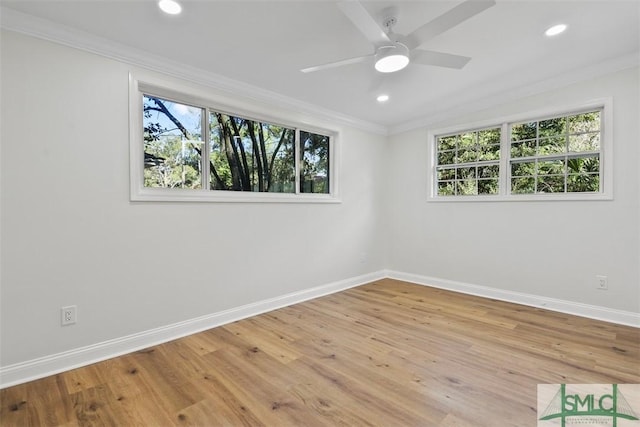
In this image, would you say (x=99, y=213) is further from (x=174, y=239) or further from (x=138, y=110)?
(x=138, y=110)

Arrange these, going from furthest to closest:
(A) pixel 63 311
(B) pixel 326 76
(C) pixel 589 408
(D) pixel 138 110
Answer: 1. (B) pixel 326 76
2. (D) pixel 138 110
3. (A) pixel 63 311
4. (C) pixel 589 408

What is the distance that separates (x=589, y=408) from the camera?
1691 mm

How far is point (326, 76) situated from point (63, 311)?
2.97 meters

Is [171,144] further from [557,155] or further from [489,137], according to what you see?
[557,155]

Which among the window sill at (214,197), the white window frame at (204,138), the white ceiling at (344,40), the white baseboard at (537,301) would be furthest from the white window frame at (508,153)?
the white window frame at (204,138)

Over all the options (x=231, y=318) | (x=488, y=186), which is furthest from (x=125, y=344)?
(x=488, y=186)

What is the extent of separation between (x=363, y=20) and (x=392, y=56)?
40 centimetres

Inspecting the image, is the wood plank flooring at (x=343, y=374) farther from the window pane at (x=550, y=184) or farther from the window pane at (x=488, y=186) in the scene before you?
the window pane at (x=488, y=186)

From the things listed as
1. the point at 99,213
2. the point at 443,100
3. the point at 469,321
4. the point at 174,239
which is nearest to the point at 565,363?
the point at 469,321

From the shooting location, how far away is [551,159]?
3.39 meters

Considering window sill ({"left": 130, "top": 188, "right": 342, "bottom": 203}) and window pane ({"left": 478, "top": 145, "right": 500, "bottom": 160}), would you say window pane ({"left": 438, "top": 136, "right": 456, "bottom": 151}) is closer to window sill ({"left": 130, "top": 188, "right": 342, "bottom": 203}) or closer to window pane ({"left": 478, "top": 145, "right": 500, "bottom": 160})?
window pane ({"left": 478, "top": 145, "right": 500, "bottom": 160})

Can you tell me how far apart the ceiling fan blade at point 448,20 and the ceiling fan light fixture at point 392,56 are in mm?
59

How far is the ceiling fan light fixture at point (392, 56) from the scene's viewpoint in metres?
2.05

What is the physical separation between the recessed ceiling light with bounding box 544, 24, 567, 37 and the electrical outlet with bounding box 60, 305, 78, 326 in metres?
4.18
